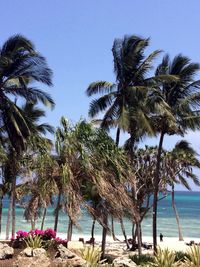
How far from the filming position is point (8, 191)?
118 ft

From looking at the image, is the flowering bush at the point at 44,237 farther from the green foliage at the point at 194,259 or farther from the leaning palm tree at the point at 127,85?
the leaning palm tree at the point at 127,85

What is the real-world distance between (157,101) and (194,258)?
39.9ft

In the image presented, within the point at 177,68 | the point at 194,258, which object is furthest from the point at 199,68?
the point at 194,258

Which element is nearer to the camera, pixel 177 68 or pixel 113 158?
pixel 113 158

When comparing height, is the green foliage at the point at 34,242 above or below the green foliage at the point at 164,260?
above

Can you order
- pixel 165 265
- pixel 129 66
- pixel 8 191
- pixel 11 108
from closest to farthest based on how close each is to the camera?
pixel 165 265 < pixel 11 108 < pixel 129 66 < pixel 8 191

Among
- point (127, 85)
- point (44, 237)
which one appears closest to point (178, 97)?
point (127, 85)

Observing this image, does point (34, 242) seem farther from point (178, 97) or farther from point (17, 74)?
point (178, 97)

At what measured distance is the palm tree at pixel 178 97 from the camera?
24625mm

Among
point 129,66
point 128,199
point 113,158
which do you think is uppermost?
point 129,66

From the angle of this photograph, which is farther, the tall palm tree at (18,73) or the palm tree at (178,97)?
the palm tree at (178,97)

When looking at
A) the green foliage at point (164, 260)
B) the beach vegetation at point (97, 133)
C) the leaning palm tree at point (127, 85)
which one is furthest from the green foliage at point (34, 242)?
the leaning palm tree at point (127, 85)

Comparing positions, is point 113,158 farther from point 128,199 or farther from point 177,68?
point 177,68

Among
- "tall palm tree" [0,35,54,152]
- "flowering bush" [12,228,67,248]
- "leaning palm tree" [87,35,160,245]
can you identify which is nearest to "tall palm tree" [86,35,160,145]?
"leaning palm tree" [87,35,160,245]
